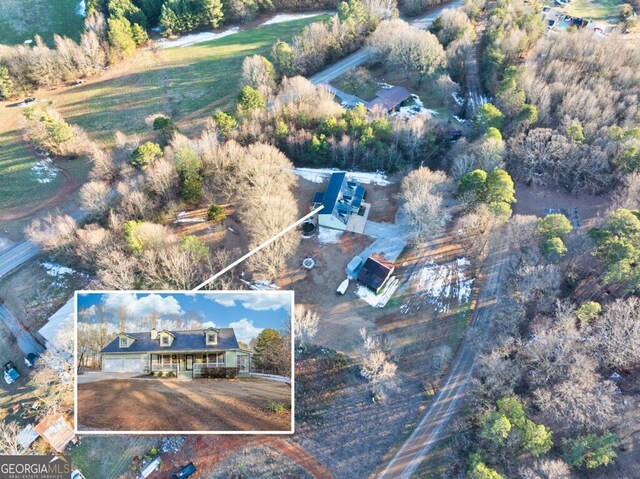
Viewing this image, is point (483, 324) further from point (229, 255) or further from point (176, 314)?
point (176, 314)

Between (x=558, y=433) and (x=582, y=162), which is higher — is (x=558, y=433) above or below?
below

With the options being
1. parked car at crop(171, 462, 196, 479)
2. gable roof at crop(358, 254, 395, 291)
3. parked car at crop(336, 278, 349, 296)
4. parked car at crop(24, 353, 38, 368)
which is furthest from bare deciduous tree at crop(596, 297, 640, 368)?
parked car at crop(24, 353, 38, 368)

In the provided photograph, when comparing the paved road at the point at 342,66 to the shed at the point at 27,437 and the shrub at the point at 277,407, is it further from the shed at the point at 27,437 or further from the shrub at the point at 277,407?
the shrub at the point at 277,407

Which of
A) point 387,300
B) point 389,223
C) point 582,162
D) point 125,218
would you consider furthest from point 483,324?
point 125,218

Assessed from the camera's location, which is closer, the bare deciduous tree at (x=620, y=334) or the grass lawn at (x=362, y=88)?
the bare deciduous tree at (x=620, y=334)

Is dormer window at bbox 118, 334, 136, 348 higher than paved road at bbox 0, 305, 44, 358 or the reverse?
higher

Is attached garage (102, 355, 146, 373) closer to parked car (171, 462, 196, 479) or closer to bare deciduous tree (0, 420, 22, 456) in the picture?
parked car (171, 462, 196, 479)

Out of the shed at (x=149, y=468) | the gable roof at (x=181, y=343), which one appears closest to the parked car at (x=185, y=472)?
the shed at (x=149, y=468)
